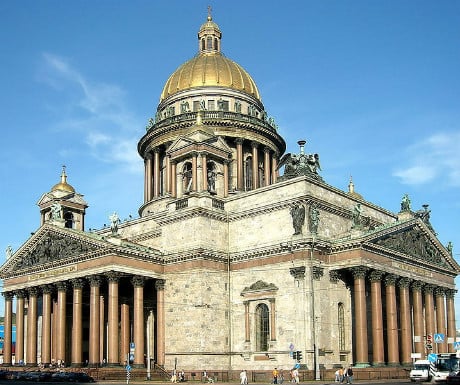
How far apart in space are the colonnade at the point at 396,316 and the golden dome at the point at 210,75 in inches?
1328

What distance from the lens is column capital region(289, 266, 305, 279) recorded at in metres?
57.1

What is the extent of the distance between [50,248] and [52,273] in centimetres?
274

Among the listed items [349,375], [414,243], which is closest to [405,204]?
[414,243]

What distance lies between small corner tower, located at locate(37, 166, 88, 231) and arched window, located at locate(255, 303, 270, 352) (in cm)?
2798

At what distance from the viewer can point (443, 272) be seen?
72062 millimetres

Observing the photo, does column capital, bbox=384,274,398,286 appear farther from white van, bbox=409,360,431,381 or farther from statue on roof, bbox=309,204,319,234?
white van, bbox=409,360,431,381

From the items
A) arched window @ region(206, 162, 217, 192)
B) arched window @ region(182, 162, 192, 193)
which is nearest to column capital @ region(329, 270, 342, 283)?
arched window @ region(206, 162, 217, 192)

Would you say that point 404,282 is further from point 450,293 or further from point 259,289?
point 259,289

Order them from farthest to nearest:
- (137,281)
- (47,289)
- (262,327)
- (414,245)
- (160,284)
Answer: (47,289)
(414,245)
(160,284)
(137,281)
(262,327)

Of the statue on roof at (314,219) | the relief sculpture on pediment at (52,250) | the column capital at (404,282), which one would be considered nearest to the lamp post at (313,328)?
the statue on roof at (314,219)

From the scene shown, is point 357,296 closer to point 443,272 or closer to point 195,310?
point 195,310

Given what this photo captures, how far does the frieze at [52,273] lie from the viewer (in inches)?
2575

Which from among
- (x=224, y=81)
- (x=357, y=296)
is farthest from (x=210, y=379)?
(x=224, y=81)

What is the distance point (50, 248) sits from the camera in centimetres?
6900
